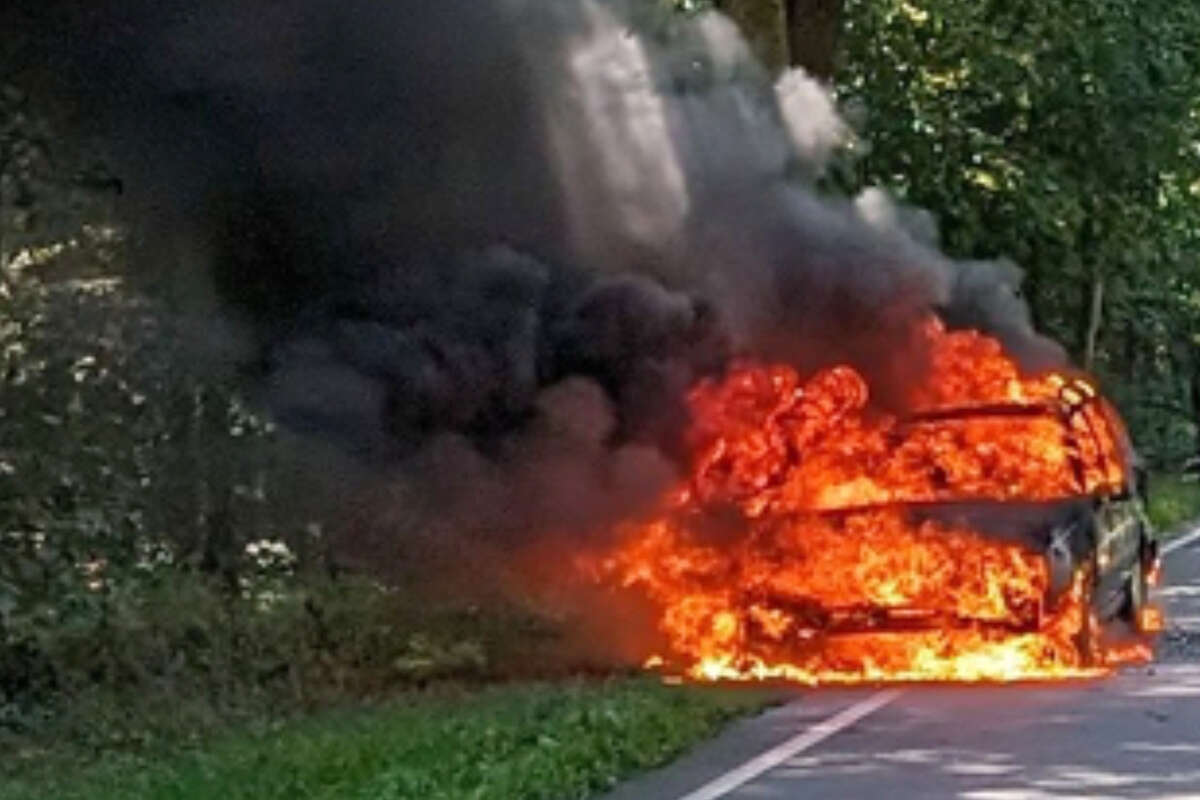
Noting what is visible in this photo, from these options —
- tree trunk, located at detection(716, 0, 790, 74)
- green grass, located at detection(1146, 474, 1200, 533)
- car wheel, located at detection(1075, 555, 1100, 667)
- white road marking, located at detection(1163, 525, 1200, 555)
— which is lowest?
car wheel, located at detection(1075, 555, 1100, 667)

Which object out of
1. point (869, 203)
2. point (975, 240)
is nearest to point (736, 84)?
point (869, 203)

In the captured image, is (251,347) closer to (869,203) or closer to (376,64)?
(376,64)

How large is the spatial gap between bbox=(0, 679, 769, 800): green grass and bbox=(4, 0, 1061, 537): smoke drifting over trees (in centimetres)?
226

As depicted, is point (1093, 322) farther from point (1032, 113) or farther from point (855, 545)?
point (855, 545)

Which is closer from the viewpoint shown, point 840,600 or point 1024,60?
point 840,600

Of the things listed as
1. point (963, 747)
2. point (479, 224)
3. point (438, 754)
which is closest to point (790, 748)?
point (963, 747)

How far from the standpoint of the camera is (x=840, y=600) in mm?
16109

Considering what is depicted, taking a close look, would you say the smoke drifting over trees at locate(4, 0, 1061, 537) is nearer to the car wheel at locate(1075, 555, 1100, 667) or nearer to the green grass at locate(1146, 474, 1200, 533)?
the car wheel at locate(1075, 555, 1100, 667)

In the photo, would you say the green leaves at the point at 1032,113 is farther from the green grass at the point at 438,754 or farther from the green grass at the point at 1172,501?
the green grass at the point at 438,754

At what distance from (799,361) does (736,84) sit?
202 centimetres

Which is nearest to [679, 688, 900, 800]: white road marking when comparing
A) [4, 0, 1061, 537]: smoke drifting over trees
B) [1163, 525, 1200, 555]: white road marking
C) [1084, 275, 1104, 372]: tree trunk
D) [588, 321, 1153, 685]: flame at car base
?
[588, 321, 1153, 685]: flame at car base

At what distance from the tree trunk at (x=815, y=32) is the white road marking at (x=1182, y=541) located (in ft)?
33.2

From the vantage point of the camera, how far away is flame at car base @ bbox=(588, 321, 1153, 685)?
1614 cm

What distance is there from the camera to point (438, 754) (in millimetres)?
12758
